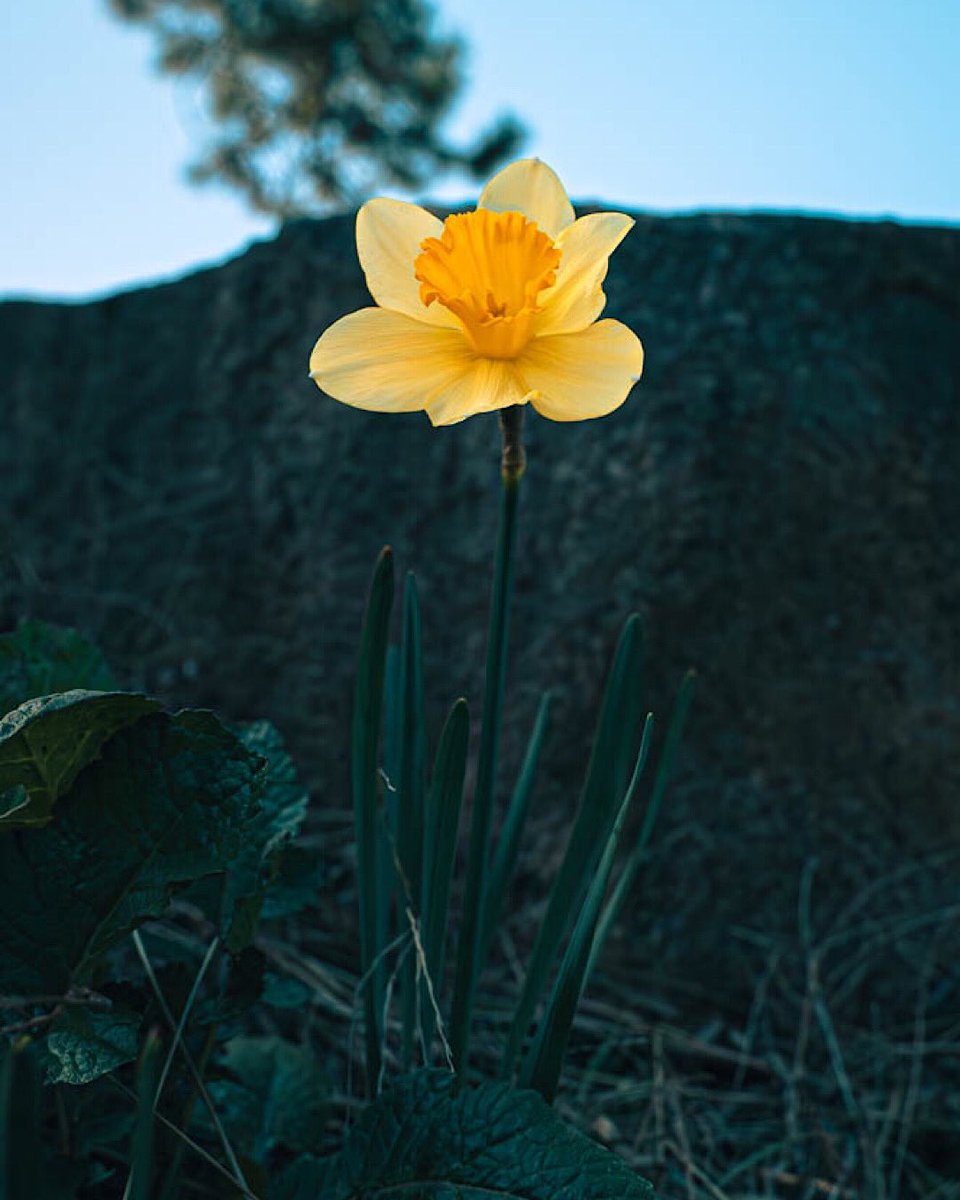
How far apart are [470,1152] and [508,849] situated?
11.1 inches

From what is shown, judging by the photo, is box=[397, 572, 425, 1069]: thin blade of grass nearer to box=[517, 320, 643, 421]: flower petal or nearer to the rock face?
box=[517, 320, 643, 421]: flower petal

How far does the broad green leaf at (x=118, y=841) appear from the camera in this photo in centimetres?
79

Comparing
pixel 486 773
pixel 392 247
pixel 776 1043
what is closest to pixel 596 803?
pixel 486 773

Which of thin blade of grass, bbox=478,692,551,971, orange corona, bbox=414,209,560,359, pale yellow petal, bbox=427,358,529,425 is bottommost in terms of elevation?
thin blade of grass, bbox=478,692,551,971

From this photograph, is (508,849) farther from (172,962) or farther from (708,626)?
(708,626)

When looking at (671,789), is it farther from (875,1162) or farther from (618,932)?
(875,1162)

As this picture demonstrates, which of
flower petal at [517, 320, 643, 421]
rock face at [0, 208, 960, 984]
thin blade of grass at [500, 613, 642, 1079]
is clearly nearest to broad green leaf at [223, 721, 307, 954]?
thin blade of grass at [500, 613, 642, 1079]

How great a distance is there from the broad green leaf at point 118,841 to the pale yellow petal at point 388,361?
0.25 meters

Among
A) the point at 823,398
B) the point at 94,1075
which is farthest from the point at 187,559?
the point at 94,1075

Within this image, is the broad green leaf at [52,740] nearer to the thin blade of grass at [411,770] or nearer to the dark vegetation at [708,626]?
the thin blade of grass at [411,770]

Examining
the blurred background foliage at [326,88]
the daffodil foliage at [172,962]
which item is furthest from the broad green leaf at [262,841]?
the blurred background foliage at [326,88]

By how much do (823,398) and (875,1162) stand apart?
99 cm

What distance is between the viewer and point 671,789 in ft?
5.11

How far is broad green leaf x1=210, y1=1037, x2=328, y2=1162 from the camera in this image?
1056mm
